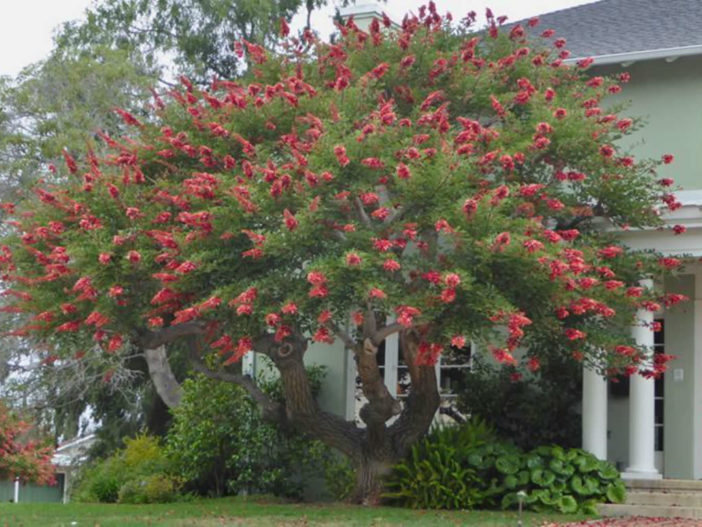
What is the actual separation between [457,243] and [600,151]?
259 cm

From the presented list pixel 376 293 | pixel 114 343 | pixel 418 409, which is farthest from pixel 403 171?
pixel 418 409

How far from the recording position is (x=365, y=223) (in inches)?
477

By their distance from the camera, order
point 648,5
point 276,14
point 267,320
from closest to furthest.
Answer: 1. point 267,320
2. point 648,5
3. point 276,14

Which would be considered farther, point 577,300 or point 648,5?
point 648,5

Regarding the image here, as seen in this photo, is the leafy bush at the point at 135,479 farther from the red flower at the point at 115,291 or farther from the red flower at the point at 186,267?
the red flower at the point at 186,267

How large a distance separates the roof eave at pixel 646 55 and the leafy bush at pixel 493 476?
540 centimetres

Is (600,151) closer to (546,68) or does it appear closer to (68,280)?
(546,68)

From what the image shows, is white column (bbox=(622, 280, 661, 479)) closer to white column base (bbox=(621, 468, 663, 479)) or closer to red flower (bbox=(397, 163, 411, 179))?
white column base (bbox=(621, 468, 663, 479))

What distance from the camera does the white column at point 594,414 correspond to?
13.8m

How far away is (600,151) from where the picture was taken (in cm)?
1304

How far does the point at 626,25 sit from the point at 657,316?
188 inches

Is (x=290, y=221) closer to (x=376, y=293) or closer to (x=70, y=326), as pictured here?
(x=376, y=293)

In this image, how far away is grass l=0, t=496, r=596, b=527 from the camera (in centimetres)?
1188

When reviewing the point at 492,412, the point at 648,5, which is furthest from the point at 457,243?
the point at 648,5
